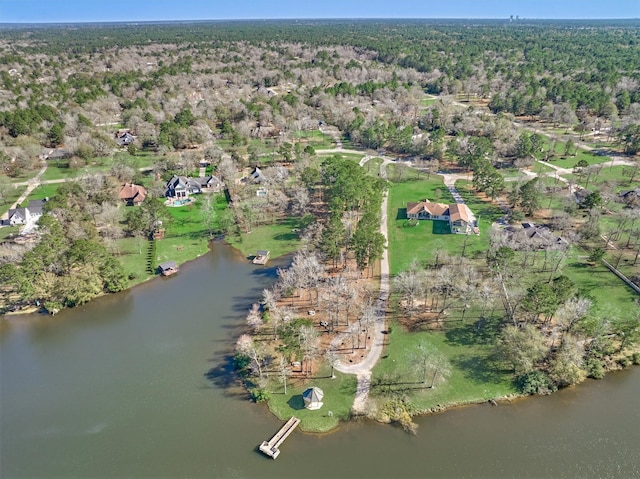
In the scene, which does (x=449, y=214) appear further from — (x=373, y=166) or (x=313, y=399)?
(x=313, y=399)

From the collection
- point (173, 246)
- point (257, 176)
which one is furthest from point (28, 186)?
point (257, 176)

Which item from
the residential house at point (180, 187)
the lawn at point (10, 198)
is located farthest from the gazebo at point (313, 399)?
the lawn at point (10, 198)

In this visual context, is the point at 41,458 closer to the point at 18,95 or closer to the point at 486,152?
the point at 486,152

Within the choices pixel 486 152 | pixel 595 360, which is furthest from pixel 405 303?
pixel 486 152

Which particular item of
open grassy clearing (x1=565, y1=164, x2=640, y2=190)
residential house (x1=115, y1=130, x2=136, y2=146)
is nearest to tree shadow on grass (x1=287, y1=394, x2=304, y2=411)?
open grassy clearing (x1=565, y1=164, x2=640, y2=190)

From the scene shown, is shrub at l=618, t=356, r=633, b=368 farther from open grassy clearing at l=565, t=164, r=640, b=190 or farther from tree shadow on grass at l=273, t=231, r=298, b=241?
open grassy clearing at l=565, t=164, r=640, b=190

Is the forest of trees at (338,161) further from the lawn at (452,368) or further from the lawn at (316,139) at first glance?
the lawn at (452,368)
